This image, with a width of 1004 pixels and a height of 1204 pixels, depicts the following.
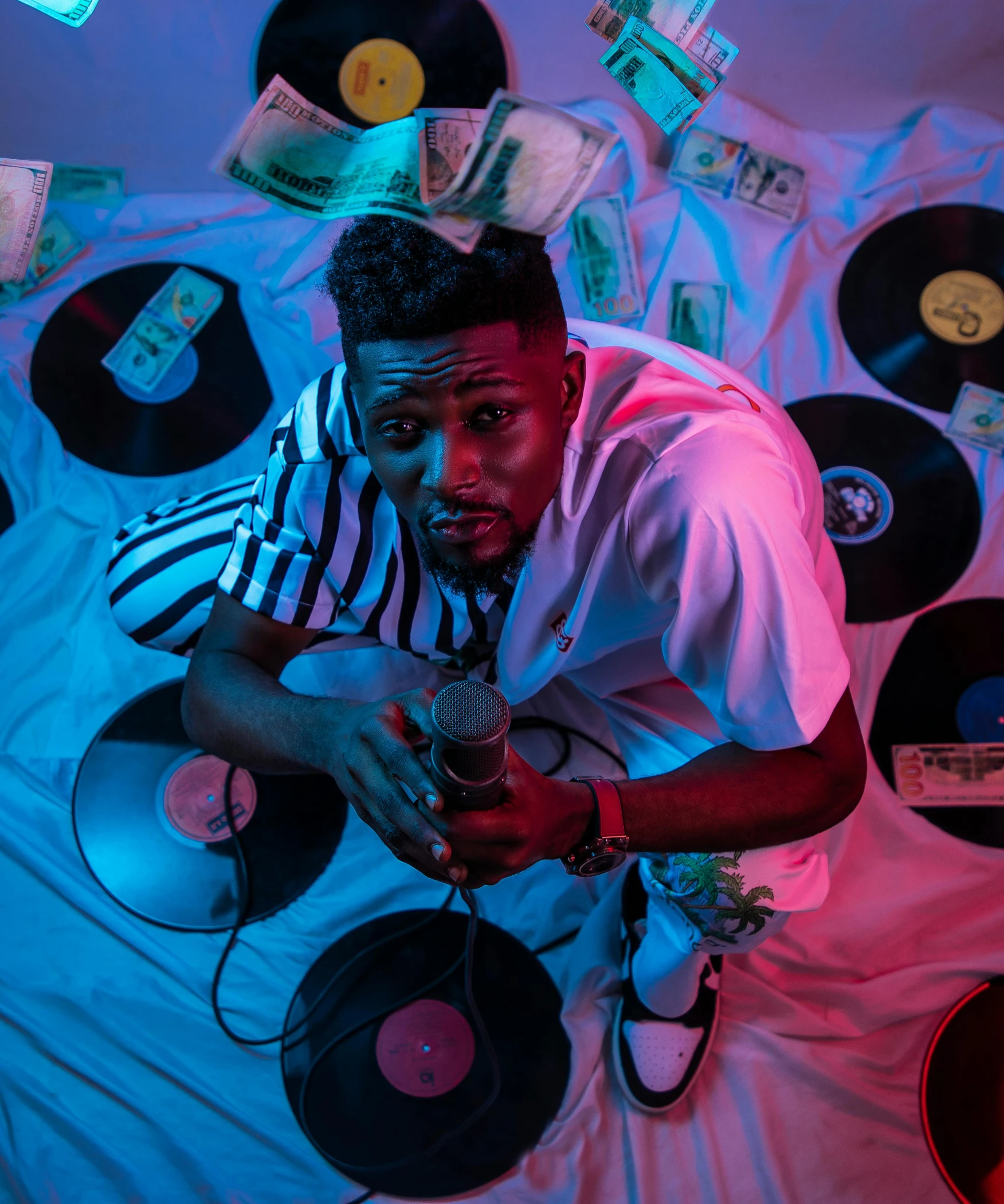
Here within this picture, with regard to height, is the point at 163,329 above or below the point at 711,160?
below

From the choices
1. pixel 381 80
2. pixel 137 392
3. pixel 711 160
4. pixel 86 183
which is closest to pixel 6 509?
pixel 137 392

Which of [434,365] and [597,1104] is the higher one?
[434,365]

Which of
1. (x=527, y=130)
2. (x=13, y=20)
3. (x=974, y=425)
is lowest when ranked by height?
(x=974, y=425)

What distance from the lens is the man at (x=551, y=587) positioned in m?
0.84

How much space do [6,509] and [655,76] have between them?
1562mm

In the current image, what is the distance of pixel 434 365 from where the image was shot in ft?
2.75

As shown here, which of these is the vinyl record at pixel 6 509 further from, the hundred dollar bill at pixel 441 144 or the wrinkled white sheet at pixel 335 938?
the hundred dollar bill at pixel 441 144

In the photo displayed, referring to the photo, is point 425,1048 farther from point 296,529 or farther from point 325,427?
point 325,427

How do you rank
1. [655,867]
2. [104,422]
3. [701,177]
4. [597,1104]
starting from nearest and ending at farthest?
[655,867] → [597,1104] → [104,422] → [701,177]

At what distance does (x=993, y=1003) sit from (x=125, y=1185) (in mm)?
1331

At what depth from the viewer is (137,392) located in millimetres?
1872

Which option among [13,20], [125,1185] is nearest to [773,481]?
[125,1185]

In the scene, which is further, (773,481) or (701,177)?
(701,177)

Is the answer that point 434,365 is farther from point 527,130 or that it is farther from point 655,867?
point 655,867
